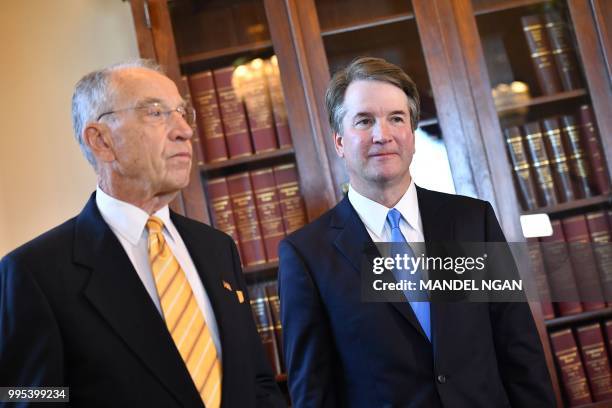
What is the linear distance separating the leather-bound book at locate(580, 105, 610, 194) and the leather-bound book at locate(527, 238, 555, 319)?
0.33 meters

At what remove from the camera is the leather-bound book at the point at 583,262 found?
2764 mm

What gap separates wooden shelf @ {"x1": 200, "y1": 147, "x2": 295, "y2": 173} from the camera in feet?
9.25

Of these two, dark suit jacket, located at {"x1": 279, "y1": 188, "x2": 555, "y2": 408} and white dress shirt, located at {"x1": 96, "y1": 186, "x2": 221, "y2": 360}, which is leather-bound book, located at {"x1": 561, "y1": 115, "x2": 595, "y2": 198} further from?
white dress shirt, located at {"x1": 96, "y1": 186, "x2": 221, "y2": 360}

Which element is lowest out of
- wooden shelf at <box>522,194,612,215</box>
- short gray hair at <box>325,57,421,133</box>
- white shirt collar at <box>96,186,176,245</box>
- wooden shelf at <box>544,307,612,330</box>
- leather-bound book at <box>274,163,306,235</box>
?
wooden shelf at <box>544,307,612,330</box>

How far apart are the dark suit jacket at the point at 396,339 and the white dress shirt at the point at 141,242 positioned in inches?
12.4

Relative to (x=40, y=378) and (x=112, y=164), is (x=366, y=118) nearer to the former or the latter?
(x=112, y=164)

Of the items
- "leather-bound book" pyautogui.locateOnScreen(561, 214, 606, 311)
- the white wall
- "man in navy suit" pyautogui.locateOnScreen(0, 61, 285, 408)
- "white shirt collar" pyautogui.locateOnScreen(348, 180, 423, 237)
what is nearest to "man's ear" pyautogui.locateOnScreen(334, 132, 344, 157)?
"white shirt collar" pyautogui.locateOnScreen(348, 180, 423, 237)

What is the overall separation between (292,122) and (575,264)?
1197mm

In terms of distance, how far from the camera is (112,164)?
1.65 meters

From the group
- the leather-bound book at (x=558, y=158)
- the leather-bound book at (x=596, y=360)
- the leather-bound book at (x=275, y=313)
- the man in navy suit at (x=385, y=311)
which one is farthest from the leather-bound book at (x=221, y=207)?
the leather-bound book at (x=596, y=360)

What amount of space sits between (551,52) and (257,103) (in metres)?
1.16

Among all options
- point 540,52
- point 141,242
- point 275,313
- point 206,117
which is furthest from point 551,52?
point 141,242

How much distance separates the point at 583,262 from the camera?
109 inches

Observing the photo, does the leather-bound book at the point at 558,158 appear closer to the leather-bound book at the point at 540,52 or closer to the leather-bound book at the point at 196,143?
the leather-bound book at the point at 540,52
